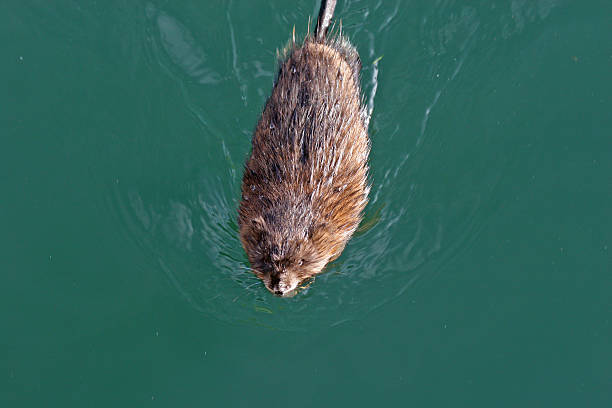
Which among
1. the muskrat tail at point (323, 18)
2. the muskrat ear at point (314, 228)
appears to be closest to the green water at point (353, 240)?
the muskrat tail at point (323, 18)

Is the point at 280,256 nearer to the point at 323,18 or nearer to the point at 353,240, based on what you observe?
the point at 353,240

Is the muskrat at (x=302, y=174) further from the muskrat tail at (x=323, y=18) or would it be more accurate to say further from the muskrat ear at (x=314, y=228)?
the muskrat tail at (x=323, y=18)

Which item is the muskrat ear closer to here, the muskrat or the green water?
the muskrat

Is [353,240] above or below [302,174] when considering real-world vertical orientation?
below

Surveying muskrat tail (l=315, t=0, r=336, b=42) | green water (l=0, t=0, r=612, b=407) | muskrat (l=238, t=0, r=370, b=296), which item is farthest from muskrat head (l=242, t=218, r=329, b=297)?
muskrat tail (l=315, t=0, r=336, b=42)

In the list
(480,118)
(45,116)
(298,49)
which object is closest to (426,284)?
(480,118)

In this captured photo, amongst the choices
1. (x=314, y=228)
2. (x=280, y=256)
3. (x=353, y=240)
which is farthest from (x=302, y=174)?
(x=353, y=240)
